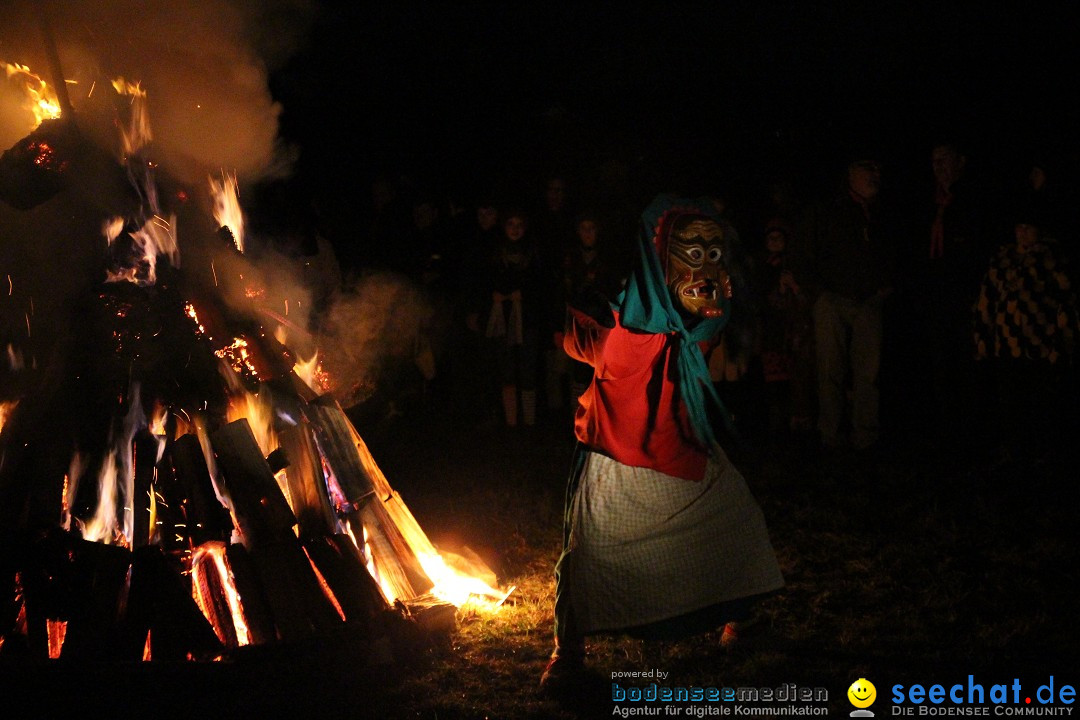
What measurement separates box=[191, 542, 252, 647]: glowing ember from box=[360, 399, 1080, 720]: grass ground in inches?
30.8

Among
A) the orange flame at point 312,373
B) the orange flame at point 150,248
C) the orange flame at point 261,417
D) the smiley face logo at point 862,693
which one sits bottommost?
A: the smiley face logo at point 862,693

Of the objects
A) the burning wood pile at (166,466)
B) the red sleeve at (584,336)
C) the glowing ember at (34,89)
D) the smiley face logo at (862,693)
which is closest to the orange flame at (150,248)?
the burning wood pile at (166,466)

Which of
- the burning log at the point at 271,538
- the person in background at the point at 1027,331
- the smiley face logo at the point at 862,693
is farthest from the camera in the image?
the person in background at the point at 1027,331

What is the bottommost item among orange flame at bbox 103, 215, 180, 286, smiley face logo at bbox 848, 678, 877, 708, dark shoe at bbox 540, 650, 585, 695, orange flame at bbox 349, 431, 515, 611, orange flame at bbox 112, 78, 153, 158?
smiley face logo at bbox 848, 678, 877, 708

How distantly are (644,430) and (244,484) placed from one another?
1883 millimetres

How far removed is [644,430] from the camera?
405cm

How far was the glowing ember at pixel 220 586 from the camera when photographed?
4129 millimetres

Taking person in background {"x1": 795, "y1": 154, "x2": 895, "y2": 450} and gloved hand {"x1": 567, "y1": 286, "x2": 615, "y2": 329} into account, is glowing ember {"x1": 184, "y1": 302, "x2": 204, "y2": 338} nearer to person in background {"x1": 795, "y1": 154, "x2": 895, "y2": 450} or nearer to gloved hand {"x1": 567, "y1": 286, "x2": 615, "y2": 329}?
→ gloved hand {"x1": 567, "y1": 286, "x2": 615, "y2": 329}

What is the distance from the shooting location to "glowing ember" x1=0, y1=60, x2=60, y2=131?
15.5 feet

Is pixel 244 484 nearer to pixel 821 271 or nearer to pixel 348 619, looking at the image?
pixel 348 619

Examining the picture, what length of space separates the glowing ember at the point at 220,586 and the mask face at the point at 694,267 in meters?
2.41

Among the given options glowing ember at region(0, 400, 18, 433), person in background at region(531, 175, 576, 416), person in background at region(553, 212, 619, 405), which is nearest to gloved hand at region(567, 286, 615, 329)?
glowing ember at region(0, 400, 18, 433)

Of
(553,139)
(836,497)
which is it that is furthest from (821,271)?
(553,139)

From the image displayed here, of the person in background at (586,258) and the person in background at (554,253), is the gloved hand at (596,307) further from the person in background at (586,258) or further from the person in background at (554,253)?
the person in background at (554,253)
